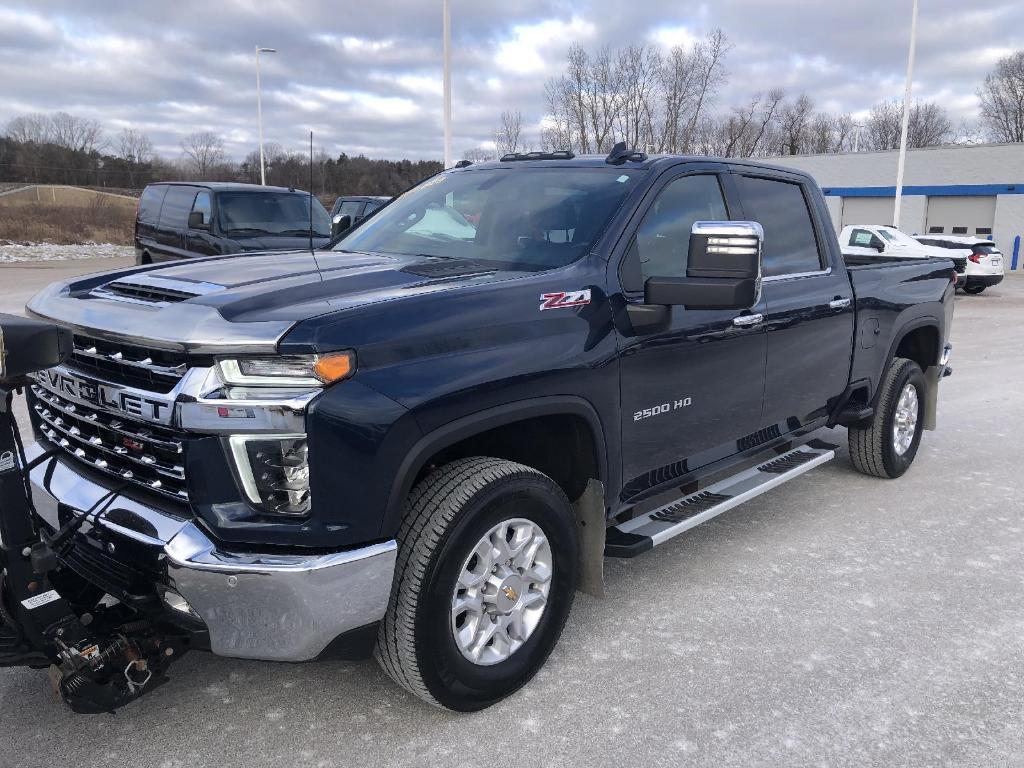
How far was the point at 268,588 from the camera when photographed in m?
2.39

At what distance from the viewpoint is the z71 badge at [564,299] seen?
305 centimetres

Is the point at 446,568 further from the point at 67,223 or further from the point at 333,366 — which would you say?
the point at 67,223

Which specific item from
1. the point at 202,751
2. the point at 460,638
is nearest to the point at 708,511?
the point at 460,638

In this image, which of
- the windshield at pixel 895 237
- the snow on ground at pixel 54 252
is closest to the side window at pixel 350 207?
the snow on ground at pixel 54 252

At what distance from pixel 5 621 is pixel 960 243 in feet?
74.2

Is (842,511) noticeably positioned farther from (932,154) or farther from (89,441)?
(932,154)

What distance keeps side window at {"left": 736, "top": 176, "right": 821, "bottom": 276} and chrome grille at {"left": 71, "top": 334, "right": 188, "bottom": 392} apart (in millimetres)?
2855

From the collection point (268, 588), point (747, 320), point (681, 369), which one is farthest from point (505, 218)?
point (268, 588)

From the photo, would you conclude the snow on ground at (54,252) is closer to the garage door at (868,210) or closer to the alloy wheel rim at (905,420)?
the alloy wheel rim at (905,420)

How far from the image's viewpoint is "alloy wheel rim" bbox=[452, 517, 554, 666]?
2.86 m

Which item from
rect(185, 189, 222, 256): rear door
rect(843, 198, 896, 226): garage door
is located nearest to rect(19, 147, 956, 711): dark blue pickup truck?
rect(185, 189, 222, 256): rear door

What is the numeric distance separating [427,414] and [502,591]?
0.72 metres

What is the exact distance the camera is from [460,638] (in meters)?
2.85

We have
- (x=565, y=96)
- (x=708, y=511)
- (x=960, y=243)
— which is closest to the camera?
(x=708, y=511)
